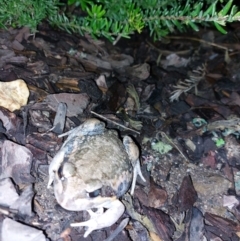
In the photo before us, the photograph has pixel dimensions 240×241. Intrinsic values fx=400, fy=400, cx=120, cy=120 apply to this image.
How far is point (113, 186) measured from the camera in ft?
7.82

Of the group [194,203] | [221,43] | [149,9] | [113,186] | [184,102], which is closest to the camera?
[113,186]

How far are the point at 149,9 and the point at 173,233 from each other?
166cm

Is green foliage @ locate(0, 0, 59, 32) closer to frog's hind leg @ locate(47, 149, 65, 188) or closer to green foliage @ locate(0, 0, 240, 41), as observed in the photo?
green foliage @ locate(0, 0, 240, 41)

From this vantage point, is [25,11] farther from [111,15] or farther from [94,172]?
[94,172]

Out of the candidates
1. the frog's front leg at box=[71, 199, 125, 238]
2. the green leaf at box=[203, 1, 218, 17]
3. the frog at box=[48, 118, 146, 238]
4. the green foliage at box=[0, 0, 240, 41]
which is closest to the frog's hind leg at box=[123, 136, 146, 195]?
the frog at box=[48, 118, 146, 238]

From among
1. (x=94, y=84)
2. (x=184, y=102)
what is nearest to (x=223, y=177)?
(x=184, y=102)

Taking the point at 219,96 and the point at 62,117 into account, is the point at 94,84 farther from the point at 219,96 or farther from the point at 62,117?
the point at 219,96

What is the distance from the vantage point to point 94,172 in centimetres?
232

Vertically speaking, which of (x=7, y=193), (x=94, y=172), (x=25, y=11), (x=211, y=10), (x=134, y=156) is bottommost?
(x=7, y=193)

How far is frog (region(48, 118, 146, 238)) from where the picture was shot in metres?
2.22

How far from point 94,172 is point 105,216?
0.28 metres

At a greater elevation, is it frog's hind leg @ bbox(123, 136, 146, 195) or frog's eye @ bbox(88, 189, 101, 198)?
frog's eye @ bbox(88, 189, 101, 198)

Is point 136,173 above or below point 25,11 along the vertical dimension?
below

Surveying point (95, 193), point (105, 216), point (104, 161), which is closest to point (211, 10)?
point (104, 161)
